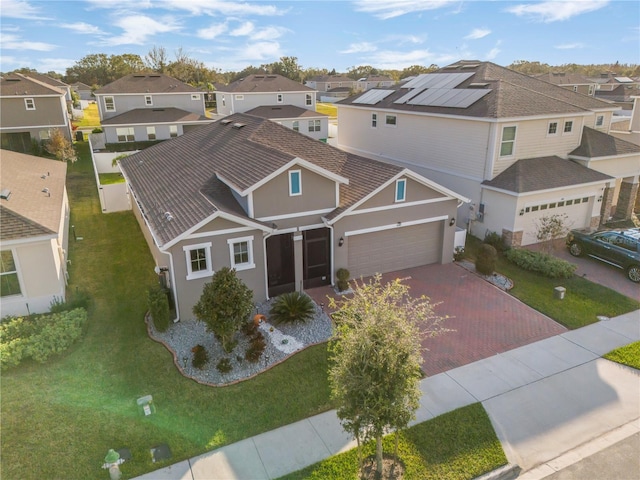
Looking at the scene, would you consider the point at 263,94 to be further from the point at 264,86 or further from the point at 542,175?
the point at 542,175

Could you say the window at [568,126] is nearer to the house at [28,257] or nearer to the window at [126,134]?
the house at [28,257]

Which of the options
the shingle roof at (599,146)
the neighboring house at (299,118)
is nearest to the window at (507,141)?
the shingle roof at (599,146)

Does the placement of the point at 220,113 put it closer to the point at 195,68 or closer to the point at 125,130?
the point at 125,130

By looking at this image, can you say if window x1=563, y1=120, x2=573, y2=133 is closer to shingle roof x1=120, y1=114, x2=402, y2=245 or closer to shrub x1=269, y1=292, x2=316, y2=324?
shingle roof x1=120, y1=114, x2=402, y2=245

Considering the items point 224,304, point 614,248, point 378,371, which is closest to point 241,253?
point 224,304

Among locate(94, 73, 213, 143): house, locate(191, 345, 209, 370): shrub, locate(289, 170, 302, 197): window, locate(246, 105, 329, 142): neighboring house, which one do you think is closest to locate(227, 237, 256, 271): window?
locate(289, 170, 302, 197): window
